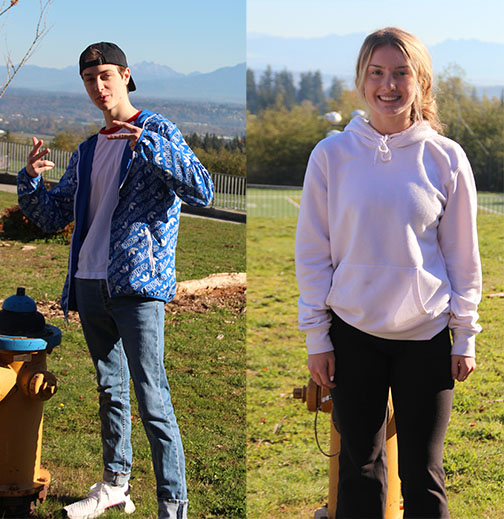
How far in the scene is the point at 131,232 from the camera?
2467 millimetres

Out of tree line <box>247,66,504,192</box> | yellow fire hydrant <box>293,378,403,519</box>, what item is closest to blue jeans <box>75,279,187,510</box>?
yellow fire hydrant <box>293,378,403,519</box>

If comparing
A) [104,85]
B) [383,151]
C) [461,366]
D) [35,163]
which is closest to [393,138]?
[383,151]

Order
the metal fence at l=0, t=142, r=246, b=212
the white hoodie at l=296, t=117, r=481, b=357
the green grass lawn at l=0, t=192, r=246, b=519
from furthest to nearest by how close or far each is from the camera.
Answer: the metal fence at l=0, t=142, r=246, b=212 < the green grass lawn at l=0, t=192, r=246, b=519 < the white hoodie at l=296, t=117, r=481, b=357

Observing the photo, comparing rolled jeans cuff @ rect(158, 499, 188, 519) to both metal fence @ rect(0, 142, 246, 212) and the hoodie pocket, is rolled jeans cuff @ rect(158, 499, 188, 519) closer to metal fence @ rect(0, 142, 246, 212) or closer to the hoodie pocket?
the hoodie pocket

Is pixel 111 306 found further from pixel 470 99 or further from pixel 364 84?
pixel 470 99

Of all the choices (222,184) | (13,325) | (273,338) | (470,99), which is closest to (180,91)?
(222,184)

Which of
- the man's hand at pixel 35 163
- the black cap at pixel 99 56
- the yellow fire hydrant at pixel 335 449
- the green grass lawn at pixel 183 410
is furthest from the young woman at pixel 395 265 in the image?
the green grass lawn at pixel 183 410

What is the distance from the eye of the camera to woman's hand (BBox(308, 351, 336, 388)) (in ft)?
6.88

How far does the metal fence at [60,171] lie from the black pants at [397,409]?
1125cm

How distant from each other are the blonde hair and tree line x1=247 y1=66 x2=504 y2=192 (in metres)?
29.8

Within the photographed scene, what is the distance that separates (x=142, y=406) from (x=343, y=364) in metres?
0.79

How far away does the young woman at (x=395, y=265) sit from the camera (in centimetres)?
200

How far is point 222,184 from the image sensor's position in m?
13.2

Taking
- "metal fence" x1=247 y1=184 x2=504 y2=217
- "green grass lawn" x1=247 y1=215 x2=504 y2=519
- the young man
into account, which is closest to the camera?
the young man
